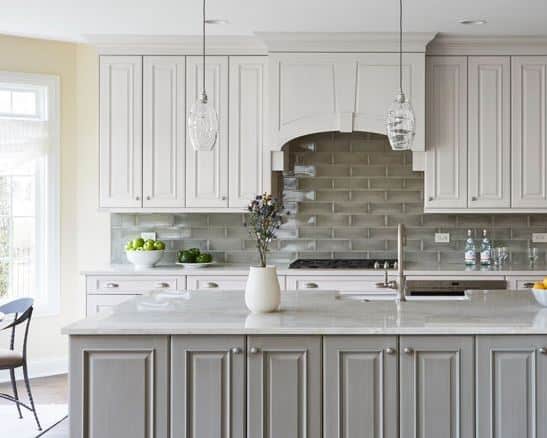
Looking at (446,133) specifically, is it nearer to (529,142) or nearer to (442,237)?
(529,142)

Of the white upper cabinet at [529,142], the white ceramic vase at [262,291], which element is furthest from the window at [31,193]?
the white upper cabinet at [529,142]

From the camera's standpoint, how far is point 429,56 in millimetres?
5086

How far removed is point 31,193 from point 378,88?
291 centimetres

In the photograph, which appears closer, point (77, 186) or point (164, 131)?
point (164, 131)

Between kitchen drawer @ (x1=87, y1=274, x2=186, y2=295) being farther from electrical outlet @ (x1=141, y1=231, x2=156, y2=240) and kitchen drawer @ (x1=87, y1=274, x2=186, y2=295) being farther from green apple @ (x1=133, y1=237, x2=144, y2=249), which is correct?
electrical outlet @ (x1=141, y1=231, x2=156, y2=240)

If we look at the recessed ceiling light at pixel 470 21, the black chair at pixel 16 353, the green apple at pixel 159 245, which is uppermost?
the recessed ceiling light at pixel 470 21

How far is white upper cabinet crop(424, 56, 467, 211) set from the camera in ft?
16.6

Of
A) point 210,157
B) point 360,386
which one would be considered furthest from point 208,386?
point 210,157

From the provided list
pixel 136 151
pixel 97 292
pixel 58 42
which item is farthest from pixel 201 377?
pixel 58 42

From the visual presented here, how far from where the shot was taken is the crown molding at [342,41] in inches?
194

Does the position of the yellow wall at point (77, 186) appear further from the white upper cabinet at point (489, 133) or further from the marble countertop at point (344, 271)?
the white upper cabinet at point (489, 133)

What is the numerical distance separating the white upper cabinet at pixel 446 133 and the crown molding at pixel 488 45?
0.21 ft

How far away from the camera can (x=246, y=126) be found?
5129 mm

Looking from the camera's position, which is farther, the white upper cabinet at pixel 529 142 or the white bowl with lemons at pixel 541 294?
the white upper cabinet at pixel 529 142
